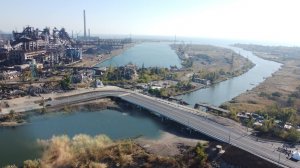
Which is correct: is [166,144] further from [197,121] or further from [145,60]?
[145,60]

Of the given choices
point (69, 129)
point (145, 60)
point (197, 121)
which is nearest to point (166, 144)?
point (197, 121)

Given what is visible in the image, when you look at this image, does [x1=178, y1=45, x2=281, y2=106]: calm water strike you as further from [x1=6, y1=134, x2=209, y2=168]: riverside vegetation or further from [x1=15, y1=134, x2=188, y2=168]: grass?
[x1=15, y1=134, x2=188, y2=168]: grass

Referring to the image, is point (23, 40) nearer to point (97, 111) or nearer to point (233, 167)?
point (97, 111)

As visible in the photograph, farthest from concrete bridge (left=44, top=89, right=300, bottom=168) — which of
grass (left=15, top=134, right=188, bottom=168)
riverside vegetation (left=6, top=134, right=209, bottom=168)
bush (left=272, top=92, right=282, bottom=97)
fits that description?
bush (left=272, top=92, right=282, bottom=97)

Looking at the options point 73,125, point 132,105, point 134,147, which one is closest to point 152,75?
point 132,105

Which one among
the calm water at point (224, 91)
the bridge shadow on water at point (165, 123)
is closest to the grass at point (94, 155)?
the bridge shadow on water at point (165, 123)
